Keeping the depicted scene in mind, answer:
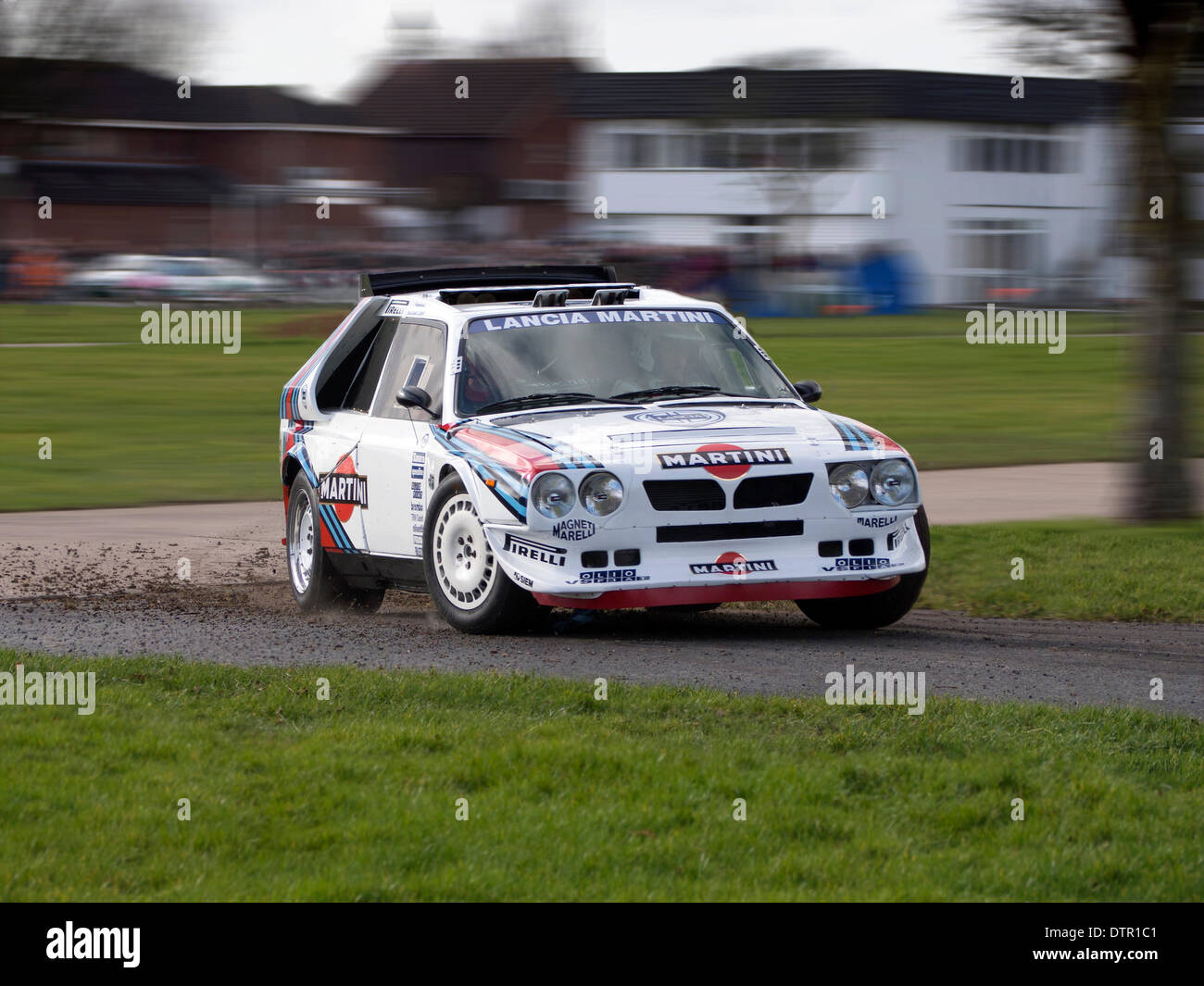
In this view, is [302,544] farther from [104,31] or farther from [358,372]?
[104,31]

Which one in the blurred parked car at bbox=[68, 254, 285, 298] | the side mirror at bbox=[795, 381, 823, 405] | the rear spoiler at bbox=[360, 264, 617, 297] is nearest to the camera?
the side mirror at bbox=[795, 381, 823, 405]

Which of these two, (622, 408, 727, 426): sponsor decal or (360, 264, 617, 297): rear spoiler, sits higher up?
(360, 264, 617, 297): rear spoiler

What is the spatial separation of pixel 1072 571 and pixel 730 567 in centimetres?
364

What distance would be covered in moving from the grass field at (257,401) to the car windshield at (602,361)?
5.76m

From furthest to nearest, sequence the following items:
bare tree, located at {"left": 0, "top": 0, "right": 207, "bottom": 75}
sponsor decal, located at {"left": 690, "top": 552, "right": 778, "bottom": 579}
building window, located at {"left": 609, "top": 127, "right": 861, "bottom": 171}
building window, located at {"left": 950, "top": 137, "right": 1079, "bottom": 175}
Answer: building window, located at {"left": 950, "top": 137, "right": 1079, "bottom": 175}, building window, located at {"left": 609, "top": 127, "right": 861, "bottom": 171}, bare tree, located at {"left": 0, "top": 0, "right": 207, "bottom": 75}, sponsor decal, located at {"left": 690, "top": 552, "right": 778, "bottom": 579}

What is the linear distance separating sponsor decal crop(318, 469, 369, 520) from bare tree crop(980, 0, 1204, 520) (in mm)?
6107

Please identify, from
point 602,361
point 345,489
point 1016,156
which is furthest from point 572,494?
point 1016,156

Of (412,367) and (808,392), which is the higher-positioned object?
(412,367)

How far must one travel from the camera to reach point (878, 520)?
357 inches

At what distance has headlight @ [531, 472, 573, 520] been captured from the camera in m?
8.63

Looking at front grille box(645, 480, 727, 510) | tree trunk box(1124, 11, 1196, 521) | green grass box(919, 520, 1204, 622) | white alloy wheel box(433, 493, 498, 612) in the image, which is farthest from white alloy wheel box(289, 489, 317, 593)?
tree trunk box(1124, 11, 1196, 521)

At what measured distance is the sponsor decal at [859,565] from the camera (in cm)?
898

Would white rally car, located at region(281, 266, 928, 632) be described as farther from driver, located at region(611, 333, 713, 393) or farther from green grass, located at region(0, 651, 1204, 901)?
green grass, located at region(0, 651, 1204, 901)

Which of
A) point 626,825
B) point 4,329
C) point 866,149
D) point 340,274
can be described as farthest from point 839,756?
point 866,149
